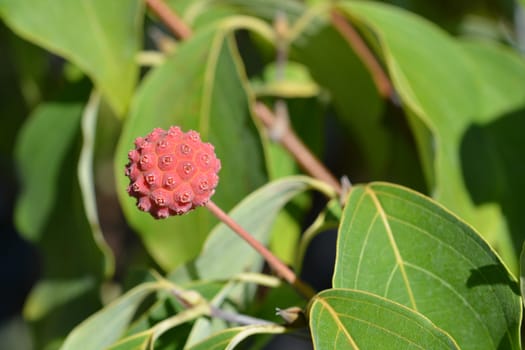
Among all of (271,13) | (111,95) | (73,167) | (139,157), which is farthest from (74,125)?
(139,157)

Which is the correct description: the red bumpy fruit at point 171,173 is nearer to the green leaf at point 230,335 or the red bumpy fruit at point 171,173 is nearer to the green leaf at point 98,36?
the green leaf at point 230,335

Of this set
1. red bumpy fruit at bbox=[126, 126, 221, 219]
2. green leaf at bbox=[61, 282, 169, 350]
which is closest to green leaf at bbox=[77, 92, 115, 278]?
green leaf at bbox=[61, 282, 169, 350]

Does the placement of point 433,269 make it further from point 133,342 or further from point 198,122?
point 198,122

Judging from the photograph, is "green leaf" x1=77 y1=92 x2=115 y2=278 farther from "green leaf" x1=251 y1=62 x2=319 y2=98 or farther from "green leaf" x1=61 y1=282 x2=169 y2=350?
"green leaf" x1=251 y1=62 x2=319 y2=98

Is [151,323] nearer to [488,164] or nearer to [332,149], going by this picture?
[488,164]

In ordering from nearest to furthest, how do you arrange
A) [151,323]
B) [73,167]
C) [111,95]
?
[151,323] → [111,95] → [73,167]
